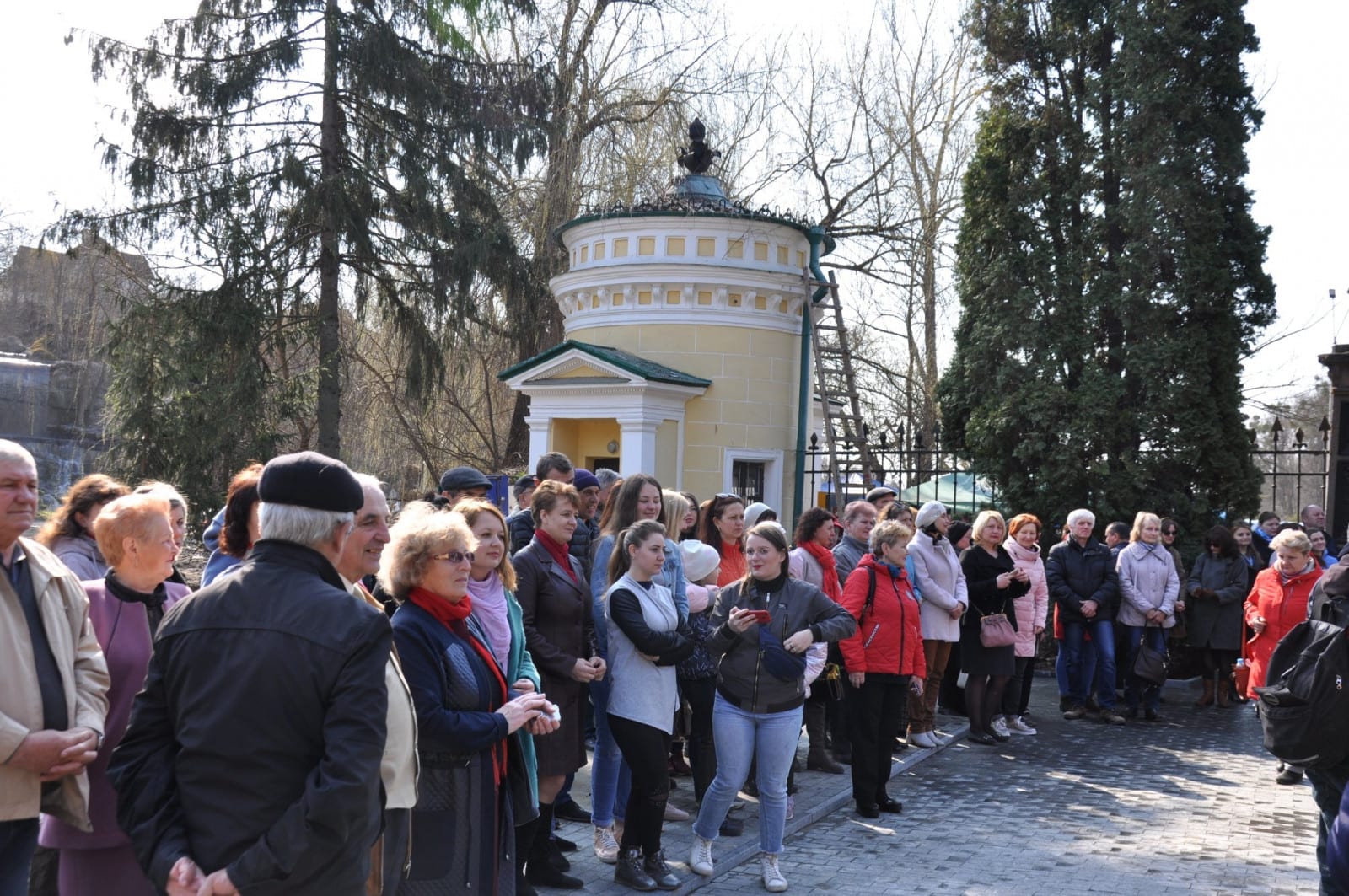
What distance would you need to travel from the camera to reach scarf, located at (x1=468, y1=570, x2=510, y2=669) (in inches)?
179

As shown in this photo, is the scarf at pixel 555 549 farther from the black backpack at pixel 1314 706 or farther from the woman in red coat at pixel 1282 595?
the woman in red coat at pixel 1282 595

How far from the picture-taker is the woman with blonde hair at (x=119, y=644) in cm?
371

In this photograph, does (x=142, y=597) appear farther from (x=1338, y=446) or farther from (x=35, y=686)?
(x=1338, y=446)

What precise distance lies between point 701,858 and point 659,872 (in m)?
0.33

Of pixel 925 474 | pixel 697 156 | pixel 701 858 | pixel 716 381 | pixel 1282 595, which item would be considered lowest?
pixel 701 858

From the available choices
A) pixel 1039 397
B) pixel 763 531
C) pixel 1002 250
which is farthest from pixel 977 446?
pixel 763 531

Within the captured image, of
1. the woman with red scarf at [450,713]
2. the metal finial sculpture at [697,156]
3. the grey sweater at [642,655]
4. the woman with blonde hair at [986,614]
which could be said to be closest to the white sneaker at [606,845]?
the grey sweater at [642,655]

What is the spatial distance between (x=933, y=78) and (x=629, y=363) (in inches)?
567

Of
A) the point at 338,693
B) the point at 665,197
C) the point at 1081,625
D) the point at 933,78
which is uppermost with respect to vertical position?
the point at 933,78

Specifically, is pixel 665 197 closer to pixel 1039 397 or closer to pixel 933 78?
pixel 1039 397

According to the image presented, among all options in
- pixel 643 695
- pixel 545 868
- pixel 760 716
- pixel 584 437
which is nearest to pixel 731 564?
pixel 760 716

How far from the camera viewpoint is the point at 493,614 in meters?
4.62

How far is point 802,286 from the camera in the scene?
15.4m

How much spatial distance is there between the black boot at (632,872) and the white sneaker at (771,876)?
581 millimetres
